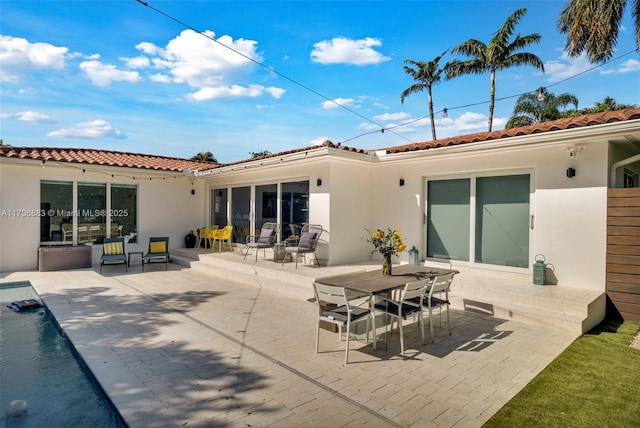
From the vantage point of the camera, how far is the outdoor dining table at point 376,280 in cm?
475

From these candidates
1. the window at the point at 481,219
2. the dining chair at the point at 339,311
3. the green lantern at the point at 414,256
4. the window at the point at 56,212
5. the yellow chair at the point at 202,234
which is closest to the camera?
the dining chair at the point at 339,311

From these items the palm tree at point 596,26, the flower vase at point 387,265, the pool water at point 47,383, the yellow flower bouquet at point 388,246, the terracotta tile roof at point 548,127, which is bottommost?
the pool water at point 47,383

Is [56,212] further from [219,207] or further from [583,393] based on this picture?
[583,393]

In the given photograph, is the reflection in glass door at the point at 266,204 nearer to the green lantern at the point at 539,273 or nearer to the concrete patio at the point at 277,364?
the concrete patio at the point at 277,364

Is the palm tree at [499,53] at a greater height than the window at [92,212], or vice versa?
the palm tree at [499,53]

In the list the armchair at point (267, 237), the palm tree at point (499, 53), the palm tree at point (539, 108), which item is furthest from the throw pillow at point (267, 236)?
the palm tree at point (539, 108)

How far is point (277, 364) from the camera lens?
435 centimetres

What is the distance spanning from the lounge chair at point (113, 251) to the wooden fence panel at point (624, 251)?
499 inches

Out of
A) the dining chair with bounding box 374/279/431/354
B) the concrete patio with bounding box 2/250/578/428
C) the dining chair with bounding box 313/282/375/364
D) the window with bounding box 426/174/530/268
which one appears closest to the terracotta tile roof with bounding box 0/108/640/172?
the window with bounding box 426/174/530/268

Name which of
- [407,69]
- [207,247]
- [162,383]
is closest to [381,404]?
[162,383]

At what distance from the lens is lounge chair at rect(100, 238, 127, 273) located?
10914 mm

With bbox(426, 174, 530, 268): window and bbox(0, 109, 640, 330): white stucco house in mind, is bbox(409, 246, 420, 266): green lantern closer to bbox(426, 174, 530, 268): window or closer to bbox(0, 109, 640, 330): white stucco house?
bbox(0, 109, 640, 330): white stucco house

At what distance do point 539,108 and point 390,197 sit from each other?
2197 centimetres

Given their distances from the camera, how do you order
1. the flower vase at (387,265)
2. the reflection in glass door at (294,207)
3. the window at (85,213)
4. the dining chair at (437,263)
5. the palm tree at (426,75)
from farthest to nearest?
1. the palm tree at (426,75)
2. the window at (85,213)
3. the reflection in glass door at (294,207)
4. the dining chair at (437,263)
5. the flower vase at (387,265)
